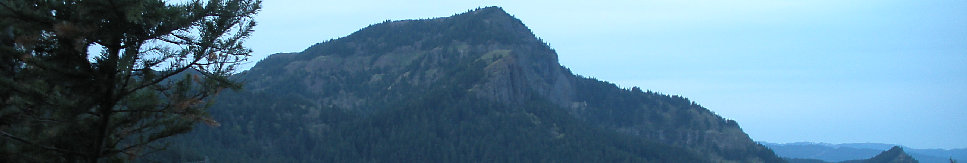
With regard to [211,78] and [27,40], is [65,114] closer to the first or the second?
[27,40]

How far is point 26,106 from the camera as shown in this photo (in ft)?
70.9

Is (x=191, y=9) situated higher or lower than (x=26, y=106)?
higher

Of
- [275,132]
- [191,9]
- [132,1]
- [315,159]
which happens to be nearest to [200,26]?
[191,9]

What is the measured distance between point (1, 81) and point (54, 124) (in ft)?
5.28

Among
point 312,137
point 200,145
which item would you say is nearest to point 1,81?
point 200,145

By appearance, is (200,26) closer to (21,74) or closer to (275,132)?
(21,74)

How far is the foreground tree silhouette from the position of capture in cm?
2006

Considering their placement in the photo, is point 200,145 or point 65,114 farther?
point 200,145

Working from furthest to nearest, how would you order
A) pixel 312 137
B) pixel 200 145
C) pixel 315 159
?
pixel 312 137
pixel 315 159
pixel 200 145

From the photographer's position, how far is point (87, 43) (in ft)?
66.3

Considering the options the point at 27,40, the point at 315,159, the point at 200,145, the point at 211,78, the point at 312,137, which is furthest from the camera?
the point at 312,137

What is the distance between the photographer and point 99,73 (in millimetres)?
20547

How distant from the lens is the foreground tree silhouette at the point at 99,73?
2006 cm

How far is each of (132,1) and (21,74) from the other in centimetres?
438
